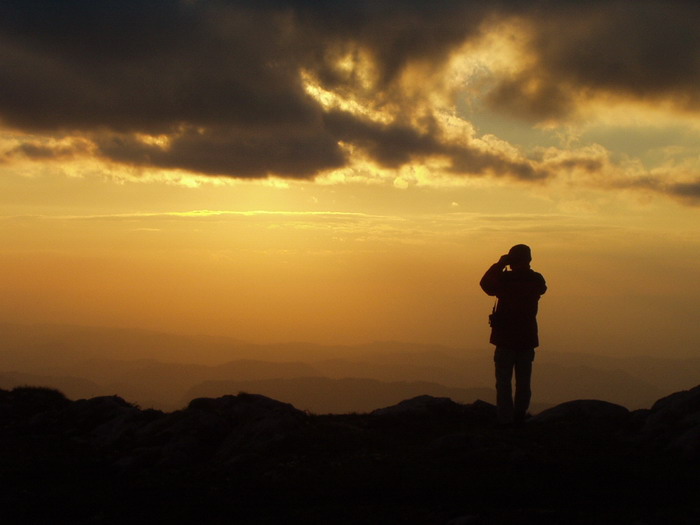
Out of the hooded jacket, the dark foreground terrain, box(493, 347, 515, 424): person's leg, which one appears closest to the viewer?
the dark foreground terrain

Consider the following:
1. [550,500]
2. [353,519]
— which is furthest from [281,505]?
[550,500]

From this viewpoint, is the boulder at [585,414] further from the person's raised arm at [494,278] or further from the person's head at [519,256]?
the person's head at [519,256]

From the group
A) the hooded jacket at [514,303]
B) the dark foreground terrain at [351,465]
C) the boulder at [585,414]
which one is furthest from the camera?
the boulder at [585,414]

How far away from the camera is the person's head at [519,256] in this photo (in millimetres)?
15492

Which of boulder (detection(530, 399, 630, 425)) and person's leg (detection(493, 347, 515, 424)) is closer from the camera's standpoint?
person's leg (detection(493, 347, 515, 424))

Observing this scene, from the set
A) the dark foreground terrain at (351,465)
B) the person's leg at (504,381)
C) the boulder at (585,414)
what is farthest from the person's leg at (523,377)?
the boulder at (585,414)

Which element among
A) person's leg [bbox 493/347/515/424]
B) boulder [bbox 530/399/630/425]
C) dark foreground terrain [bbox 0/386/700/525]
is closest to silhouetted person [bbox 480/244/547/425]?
person's leg [bbox 493/347/515/424]

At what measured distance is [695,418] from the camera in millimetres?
14383

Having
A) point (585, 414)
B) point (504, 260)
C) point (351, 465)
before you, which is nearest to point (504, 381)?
point (504, 260)

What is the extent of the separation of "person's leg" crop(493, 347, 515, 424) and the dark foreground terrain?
0.51m

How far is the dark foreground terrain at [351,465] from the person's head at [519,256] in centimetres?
378

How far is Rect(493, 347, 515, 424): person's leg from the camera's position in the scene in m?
15.4

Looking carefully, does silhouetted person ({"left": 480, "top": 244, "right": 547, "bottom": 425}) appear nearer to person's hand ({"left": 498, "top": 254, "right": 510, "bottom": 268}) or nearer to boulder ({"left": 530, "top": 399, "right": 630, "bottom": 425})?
person's hand ({"left": 498, "top": 254, "right": 510, "bottom": 268})

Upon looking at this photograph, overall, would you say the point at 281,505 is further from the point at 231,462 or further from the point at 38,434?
the point at 38,434
